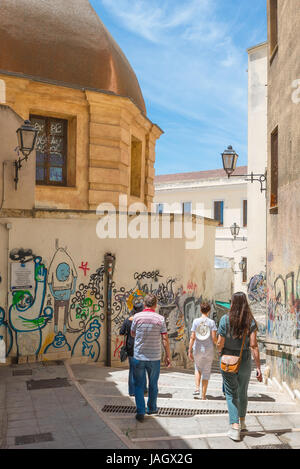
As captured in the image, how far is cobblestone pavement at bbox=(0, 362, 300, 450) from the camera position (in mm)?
4582

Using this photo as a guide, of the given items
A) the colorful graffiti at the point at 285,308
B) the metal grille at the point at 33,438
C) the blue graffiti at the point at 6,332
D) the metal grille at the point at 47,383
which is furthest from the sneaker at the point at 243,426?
the blue graffiti at the point at 6,332

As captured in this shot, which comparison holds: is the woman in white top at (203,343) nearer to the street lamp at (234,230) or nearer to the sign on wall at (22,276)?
the sign on wall at (22,276)

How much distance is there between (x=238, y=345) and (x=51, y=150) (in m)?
9.57

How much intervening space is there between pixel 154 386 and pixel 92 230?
4.71 meters

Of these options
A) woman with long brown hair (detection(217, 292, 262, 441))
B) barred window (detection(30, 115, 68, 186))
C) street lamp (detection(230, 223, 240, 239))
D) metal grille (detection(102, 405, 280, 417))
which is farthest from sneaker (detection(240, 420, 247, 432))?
street lamp (detection(230, 223, 240, 239))

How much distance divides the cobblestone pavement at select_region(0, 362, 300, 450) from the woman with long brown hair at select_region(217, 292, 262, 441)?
329mm

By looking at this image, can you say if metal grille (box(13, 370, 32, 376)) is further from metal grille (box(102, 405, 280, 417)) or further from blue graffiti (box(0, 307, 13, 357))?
metal grille (box(102, 405, 280, 417))

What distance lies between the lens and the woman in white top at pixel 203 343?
6680mm

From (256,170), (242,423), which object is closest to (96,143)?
(242,423)

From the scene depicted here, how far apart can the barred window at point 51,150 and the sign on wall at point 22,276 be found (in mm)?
4348

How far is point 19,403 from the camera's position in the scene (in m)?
6.17

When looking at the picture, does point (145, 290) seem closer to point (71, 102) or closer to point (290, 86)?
point (290, 86)

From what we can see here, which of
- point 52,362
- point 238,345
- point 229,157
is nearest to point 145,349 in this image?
point 238,345

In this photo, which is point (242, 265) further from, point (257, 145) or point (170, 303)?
point (170, 303)
